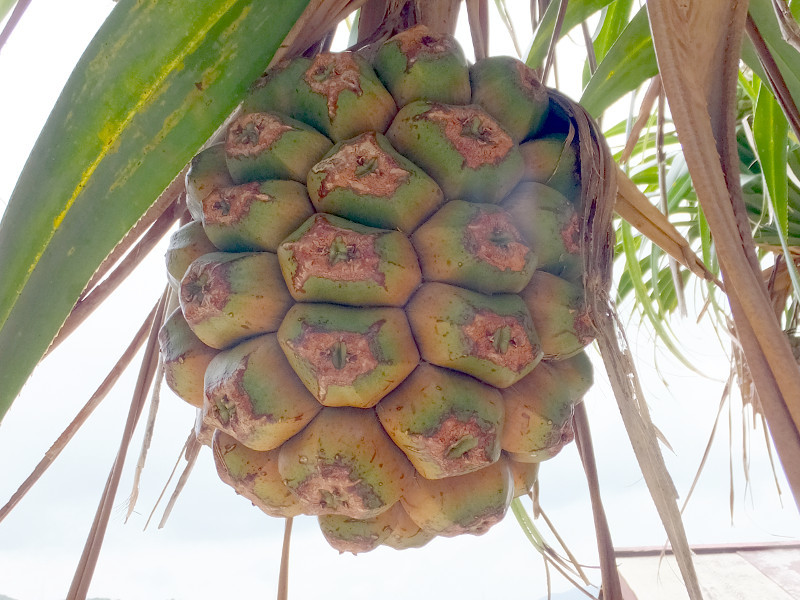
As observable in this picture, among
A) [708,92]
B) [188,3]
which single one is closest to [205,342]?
[188,3]

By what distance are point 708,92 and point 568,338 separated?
0.16m

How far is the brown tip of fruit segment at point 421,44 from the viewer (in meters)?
0.39

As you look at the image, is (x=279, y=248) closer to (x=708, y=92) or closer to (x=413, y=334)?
(x=413, y=334)

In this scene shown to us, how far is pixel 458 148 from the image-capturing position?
0.37m

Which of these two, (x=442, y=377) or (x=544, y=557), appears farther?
(x=544, y=557)

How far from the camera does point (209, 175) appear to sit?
406mm

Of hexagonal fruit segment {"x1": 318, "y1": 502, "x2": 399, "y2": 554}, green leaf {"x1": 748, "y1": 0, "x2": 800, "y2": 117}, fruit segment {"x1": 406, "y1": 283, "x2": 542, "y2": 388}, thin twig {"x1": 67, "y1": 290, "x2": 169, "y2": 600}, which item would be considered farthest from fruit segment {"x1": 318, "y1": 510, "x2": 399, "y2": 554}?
green leaf {"x1": 748, "y1": 0, "x2": 800, "y2": 117}

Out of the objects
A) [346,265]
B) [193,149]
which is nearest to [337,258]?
[346,265]

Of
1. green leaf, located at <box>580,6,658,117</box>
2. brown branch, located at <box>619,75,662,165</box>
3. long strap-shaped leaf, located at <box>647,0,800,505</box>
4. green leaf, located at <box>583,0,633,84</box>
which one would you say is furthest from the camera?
green leaf, located at <box>583,0,633,84</box>

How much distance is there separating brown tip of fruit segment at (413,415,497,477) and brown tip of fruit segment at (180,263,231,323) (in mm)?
133

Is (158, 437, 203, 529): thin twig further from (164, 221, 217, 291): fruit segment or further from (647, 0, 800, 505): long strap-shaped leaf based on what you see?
(647, 0, 800, 505): long strap-shaped leaf

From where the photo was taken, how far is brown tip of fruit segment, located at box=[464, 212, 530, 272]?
0.34m

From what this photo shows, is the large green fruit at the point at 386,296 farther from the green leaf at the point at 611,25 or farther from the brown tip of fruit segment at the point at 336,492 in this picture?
the green leaf at the point at 611,25

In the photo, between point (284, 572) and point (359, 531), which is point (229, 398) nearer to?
point (359, 531)
